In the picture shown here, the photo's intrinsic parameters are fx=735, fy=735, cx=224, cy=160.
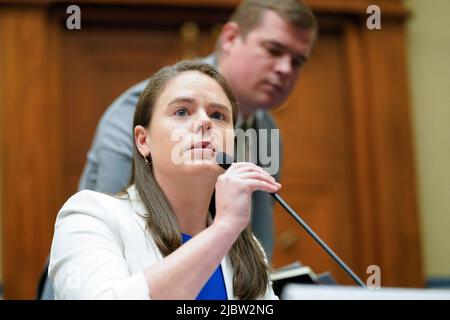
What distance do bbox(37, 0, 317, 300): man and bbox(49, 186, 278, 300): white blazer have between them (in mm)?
582

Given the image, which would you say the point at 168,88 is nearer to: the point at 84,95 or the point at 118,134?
the point at 118,134

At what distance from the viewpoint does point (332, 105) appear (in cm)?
282

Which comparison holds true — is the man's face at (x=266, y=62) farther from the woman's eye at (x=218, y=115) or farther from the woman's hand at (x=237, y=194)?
the woman's hand at (x=237, y=194)

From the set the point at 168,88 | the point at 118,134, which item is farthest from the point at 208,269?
the point at 118,134

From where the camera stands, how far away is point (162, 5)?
2.62 m

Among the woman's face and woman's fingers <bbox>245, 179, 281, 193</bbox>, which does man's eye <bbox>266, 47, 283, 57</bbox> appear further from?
woman's fingers <bbox>245, 179, 281, 193</bbox>

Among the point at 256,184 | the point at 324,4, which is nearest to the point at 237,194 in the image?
the point at 256,184

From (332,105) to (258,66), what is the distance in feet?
3.61

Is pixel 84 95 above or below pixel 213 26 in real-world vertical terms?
below

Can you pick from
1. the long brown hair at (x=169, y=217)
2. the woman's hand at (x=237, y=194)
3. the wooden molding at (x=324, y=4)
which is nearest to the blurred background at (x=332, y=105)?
the wooden molding at (x=324, y=4)

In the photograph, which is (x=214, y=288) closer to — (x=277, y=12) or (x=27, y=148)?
(x=277, y=12)

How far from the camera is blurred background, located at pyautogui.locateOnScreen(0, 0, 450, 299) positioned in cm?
252
